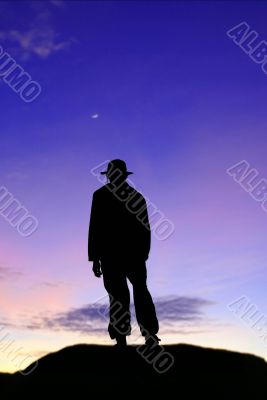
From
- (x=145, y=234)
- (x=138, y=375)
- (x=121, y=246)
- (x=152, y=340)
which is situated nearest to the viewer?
(x=138, y=375)

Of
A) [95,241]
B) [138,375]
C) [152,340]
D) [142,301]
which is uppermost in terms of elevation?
[95,241]

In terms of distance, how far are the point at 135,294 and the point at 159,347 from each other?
3.42 ft

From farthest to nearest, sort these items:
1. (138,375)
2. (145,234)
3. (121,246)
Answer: (145,234) < (121,246) < (138,375)

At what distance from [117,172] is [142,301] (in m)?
2.40

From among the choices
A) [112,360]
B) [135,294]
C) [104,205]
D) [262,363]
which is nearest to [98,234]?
[104,205]

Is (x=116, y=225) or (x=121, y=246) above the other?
(x=116, y=225)

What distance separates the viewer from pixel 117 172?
33.6 feet

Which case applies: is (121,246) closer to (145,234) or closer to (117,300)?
(145,234)

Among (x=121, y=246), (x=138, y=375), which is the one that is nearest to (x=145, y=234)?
(x=121, y=246)

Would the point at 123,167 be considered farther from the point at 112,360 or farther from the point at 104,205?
the point at 112,360

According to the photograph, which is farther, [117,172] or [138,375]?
[117,172]

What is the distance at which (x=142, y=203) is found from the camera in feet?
34.8

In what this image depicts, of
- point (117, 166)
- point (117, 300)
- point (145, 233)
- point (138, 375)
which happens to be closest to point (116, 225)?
point (145, 233)

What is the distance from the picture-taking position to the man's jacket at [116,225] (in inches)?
412
